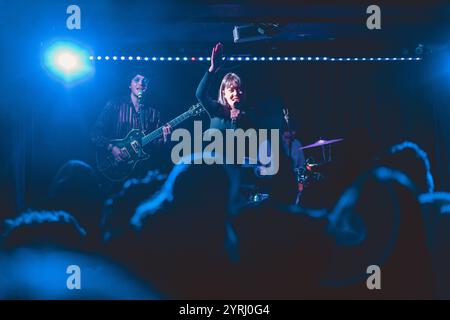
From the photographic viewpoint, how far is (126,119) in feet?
→ 12.2

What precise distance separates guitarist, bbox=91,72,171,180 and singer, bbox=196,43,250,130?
41cm

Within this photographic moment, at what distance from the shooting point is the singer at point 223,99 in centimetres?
374

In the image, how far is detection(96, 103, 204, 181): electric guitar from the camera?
3.71 meters

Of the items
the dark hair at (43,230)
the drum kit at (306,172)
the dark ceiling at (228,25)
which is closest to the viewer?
the dark ceiling at (228,25)

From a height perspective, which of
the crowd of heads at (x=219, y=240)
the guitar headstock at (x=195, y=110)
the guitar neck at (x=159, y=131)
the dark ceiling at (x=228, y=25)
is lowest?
the crowd of heads at (x=219, y=240)

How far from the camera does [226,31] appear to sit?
3.57 meters

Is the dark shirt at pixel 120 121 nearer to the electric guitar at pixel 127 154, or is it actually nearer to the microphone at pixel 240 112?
the electric guitar at pixel 127 154

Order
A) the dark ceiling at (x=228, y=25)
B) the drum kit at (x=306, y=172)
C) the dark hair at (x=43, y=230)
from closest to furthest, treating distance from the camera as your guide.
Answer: the dark ceiling at (x=228, y=25) < the dark hair at (x=43, y=230) < the drum kit at (x=306, y=172)

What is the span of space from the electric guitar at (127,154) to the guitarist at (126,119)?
1.2 inches

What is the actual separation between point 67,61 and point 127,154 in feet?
3.14

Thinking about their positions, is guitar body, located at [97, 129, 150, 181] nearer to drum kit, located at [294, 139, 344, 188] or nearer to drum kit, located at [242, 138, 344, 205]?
drum kit, located at [242, 138, 344, 205]

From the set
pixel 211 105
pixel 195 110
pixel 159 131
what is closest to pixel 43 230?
pixel 159 131

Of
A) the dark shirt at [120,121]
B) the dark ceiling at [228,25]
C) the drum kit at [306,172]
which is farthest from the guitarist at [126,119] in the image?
the drum kit at [306,172]

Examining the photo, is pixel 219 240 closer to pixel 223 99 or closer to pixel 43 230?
pixel 223 99
